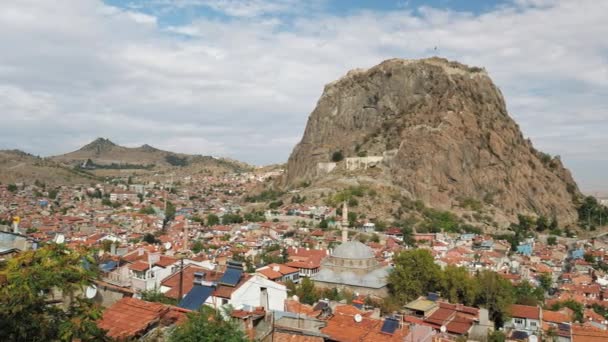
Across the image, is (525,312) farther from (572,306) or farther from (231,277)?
(231,277)

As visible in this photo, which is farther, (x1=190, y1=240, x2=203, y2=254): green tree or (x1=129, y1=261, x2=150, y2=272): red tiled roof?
(x1=190, y1=240, x2=203, y2=254): green tree

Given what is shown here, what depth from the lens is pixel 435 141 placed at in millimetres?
89062

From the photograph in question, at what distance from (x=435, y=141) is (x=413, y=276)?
60.8 m

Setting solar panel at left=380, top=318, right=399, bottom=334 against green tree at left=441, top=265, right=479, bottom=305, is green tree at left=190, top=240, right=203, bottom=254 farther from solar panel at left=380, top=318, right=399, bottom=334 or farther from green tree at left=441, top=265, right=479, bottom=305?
solar panel at left=380, top=318, right=399, bottom=334

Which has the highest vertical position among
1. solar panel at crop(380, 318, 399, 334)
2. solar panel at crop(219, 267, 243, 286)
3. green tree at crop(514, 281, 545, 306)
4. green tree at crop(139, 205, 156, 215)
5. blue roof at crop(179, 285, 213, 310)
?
solar panel at crop(219, 267, 243, 286)

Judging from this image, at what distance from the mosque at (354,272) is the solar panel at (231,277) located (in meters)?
16.9

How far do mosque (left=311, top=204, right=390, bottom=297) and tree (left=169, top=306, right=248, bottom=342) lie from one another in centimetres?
2505

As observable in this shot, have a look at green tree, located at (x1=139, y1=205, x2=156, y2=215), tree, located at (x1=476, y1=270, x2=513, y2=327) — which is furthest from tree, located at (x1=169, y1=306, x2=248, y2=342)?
green tree, located at (x1=139, y1=205, x2=156, y2=215)

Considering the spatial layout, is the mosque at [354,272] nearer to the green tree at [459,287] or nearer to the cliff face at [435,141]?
the green tree at [459,287]

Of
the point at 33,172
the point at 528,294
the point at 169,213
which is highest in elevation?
the point at 33,172

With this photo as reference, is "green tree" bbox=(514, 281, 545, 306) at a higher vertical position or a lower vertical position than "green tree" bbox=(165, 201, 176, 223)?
lower

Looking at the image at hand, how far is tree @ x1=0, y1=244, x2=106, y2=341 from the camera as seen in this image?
7551 millimetres

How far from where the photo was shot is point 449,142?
89.6 meters

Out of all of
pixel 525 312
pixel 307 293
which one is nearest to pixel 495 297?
pixel 525 312
